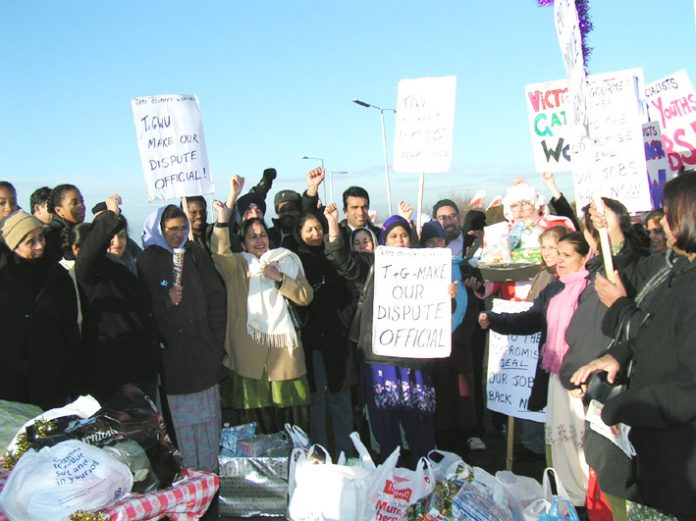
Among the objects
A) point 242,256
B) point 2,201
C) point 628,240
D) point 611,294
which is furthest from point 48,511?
point 2,201

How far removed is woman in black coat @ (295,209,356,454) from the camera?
5.68 metres

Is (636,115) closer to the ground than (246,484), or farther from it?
farther from it

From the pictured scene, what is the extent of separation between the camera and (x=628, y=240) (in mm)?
4703

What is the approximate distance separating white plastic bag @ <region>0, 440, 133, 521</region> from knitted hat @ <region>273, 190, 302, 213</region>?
504cm

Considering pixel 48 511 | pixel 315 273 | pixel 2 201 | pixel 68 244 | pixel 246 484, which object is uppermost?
pixel 2 201

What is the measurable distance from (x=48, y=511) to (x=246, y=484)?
231cm

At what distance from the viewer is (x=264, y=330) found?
545cm

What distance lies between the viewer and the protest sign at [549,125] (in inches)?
261

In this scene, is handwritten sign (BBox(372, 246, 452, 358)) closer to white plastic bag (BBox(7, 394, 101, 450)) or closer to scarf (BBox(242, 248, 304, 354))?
scarf (BBox(242, 248, 304, 354))

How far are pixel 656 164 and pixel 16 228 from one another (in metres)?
6.82

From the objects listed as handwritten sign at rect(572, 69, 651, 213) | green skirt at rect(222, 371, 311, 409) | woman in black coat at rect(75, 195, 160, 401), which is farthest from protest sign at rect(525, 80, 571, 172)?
woman in black coat at rect(75, 195, 160, 401)

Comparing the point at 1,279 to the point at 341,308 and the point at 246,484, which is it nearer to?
the point at 246,484

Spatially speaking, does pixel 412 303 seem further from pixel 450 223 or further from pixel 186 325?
pixel 450 223

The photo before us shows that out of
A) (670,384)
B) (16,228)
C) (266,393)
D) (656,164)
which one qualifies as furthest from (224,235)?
(656,164)
